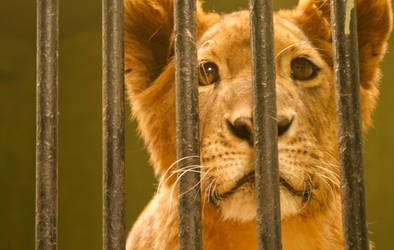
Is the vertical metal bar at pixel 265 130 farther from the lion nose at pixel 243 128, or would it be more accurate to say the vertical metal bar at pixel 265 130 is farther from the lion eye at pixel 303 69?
the lion eye at pixel 303 69

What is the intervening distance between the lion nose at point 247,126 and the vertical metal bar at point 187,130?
21cm

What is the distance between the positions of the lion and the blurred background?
0.16ft

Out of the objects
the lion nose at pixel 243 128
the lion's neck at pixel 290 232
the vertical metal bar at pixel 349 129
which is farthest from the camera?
the lion's neck at pixel 290 232

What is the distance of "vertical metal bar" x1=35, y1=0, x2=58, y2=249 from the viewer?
25.1 inches

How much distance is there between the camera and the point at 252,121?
0.79 metres

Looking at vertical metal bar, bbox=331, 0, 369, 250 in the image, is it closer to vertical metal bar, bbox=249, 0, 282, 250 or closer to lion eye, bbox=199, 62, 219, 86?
vertical metal bar, bbox=249, 0, 282, 250

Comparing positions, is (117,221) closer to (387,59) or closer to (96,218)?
(387,59)

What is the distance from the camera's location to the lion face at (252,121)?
0.81 meters

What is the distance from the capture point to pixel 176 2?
595 millimetres

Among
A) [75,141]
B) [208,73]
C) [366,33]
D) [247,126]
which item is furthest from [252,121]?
[75,141]

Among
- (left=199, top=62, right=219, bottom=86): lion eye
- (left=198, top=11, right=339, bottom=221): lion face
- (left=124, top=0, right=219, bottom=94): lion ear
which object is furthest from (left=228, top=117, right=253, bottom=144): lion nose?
(left=124, top=0, right=219, bottom=94): lion ear

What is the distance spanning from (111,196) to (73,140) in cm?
80

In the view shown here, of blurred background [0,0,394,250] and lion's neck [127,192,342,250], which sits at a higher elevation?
blurred background [0,0,394,250]

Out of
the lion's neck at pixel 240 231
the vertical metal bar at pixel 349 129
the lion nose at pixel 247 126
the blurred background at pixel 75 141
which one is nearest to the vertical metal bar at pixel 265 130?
the vertical metal bar at pixel 349 129
